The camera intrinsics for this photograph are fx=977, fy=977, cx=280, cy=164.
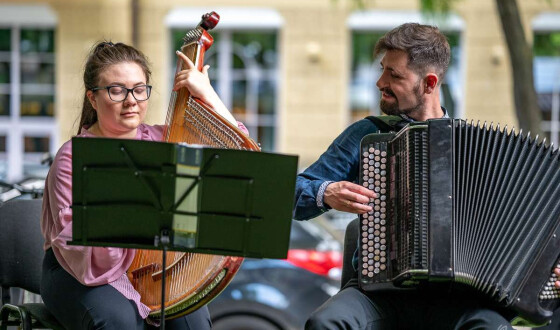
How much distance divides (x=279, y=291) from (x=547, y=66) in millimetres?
9232

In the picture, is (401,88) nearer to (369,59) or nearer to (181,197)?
(181,197)

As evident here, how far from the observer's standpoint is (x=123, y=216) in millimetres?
3463

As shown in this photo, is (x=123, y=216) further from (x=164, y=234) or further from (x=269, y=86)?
(x=269, y=86)

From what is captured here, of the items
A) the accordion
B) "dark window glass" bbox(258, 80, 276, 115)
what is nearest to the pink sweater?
the accordion

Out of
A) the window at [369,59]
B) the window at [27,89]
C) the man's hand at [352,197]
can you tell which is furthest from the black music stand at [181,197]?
the window at [27,89]

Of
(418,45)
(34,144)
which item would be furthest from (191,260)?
(34,144)

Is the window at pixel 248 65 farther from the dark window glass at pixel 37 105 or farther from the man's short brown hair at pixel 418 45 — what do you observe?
the man's short brown hair at pixel 418 45

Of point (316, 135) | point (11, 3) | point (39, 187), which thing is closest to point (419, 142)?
point (39, 187)

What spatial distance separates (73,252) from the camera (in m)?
3.76

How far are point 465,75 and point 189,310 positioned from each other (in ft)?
37.3

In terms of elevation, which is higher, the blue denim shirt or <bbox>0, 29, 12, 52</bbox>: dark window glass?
<bbox>0, 29, 12, 52</bbox>: dark window glass

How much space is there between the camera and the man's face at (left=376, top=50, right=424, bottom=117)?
4.16m

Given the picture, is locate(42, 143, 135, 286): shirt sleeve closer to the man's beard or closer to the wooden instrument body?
the wooden instrument body

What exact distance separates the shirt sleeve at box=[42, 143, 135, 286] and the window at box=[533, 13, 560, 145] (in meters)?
11.2
